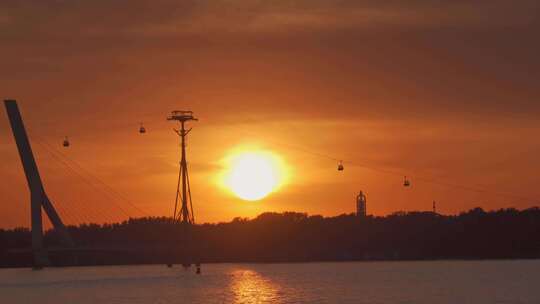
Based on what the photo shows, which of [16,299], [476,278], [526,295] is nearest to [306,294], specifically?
[526,295]

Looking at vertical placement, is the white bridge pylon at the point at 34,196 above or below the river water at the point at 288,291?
above

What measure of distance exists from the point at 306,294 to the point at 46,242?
215ft

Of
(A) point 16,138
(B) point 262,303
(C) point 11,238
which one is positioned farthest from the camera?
(C) point 11,238

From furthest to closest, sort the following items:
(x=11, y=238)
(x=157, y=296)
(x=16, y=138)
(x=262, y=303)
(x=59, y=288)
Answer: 1. (x=11, y=238)
2. (x=16, y=138)
3. (x=59, y=288)
4. (x=157, y=296)
5. (x=262, y=303)

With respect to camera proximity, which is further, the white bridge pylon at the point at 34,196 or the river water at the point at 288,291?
the white bridge pylon at the point at 34,196

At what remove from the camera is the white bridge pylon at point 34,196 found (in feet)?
465

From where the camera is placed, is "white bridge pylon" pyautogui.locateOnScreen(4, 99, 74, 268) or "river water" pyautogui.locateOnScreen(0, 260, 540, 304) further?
"white bridge pylon" pyautogui.locateOnScreen(4, 99, 74, 268)

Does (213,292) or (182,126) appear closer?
(213,292)

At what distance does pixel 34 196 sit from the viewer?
14275 cm

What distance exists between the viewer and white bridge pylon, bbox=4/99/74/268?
14188cm

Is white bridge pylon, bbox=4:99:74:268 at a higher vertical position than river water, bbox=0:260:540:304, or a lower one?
higher

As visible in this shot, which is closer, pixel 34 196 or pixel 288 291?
pixel 288 291

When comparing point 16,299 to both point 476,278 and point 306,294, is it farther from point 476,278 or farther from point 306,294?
point 476,278

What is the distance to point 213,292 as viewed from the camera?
388ft
